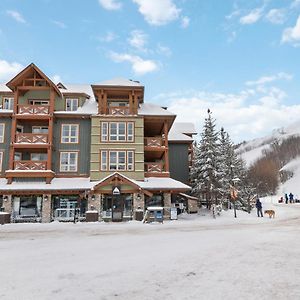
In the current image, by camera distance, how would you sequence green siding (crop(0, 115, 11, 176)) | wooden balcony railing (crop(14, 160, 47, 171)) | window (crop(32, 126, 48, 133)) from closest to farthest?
wooden balcony railing (crop(14, 160, 47, 171)) → green siding (crop(0, 115, 11, 176)) → window (crop(32, 126, 48, 133))

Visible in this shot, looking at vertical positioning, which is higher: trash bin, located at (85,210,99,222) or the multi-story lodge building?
the multi-story lodge building

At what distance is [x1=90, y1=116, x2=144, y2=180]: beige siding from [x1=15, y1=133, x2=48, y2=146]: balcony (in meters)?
4.46

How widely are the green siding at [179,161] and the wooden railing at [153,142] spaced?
4.94 m

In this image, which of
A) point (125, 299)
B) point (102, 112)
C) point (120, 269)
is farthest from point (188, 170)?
point (125, 299)

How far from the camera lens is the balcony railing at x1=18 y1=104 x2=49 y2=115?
1185 inches

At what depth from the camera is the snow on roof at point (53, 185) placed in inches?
1087

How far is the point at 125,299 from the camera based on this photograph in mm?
6309

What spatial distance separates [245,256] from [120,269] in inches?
165

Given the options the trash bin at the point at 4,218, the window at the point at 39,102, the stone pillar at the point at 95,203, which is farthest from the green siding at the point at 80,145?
the trash bin at the point at 4,218

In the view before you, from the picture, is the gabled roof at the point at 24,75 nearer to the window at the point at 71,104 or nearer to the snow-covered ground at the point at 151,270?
the window at the point at 71,104

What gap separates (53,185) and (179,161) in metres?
14.9

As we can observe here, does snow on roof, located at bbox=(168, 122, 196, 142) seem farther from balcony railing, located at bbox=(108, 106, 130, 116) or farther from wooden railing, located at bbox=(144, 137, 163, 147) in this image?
balcony railing, located at bbox=(108, 106, 130, 116)

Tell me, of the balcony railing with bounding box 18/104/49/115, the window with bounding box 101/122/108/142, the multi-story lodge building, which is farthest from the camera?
the window with bounding box 101/122/108/142

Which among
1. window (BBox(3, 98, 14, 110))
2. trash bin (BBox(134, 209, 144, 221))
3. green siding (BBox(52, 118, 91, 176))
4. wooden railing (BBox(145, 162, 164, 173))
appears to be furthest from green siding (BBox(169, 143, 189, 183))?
window (BBox(3, 98, 14, 110))
